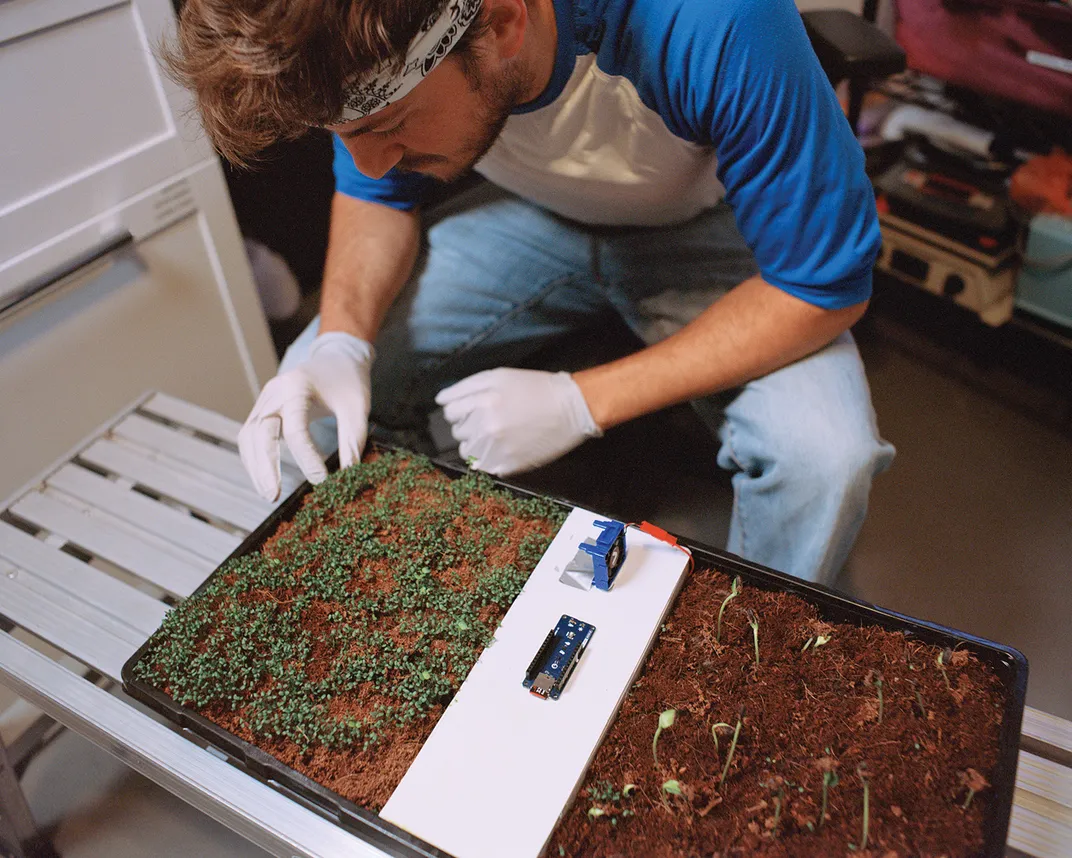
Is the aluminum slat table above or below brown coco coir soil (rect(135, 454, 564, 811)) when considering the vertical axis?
below

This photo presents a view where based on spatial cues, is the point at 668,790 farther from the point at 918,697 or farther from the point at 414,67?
the point at 414,67

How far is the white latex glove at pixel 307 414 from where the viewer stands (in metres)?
1.00

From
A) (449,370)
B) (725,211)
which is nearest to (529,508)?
(449,370)

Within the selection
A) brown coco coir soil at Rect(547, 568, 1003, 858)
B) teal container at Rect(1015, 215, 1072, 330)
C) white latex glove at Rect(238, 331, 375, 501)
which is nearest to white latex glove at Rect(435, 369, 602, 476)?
white latex glove at Rect(238, 331, 375, 501)

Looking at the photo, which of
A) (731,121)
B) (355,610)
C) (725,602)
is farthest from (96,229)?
(725,602)

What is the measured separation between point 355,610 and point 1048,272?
58.6 inches

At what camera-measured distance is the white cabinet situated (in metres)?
1.11

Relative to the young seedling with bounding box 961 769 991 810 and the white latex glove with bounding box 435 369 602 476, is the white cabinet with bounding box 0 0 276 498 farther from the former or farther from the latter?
the young seedling with bounding box 961 769 991 810

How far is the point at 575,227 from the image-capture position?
4.36ft

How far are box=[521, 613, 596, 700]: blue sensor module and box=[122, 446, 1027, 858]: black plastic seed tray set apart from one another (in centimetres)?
15

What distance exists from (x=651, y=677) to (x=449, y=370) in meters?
0.73

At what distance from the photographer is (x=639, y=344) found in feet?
5.05

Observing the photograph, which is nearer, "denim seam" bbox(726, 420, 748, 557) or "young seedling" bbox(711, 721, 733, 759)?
"young seedling" bbox(711, 721, 733, 759)

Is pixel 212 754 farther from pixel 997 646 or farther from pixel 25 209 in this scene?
Result: pixel 25 209
